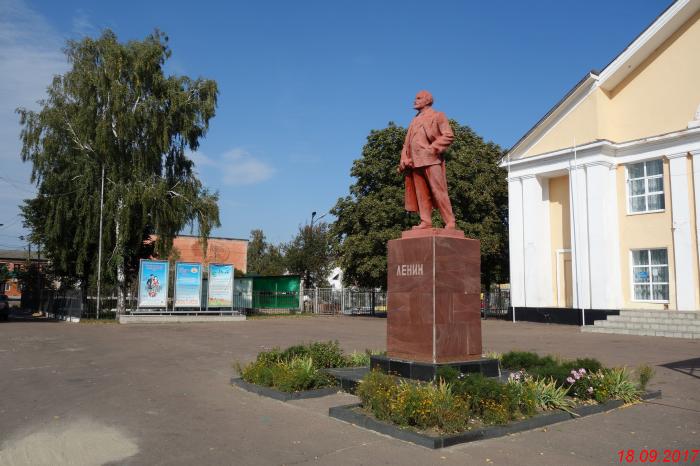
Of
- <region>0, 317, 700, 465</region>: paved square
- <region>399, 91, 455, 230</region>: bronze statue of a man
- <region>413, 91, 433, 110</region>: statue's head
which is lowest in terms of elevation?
<region>0, 317, 700, 465</region>: paved square

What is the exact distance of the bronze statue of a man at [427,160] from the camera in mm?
9508

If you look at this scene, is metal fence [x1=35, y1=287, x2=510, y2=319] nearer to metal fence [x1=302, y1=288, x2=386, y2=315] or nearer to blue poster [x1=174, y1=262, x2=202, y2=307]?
metal fence [x1=302, y1=288, x2=386, y2=315]

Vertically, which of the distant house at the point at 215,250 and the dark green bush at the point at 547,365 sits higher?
the distant house at the point at 215,250

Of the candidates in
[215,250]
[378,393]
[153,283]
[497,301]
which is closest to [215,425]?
[378,393]

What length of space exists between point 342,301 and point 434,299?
33473mm

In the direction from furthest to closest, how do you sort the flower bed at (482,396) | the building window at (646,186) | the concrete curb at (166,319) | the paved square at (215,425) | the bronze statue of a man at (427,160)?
the concrete curb at (166,319) → the building window at (646,186) → the bronze statue of a man at (427,160) → the flower bed at (482,396) → the paved square at (215,425)

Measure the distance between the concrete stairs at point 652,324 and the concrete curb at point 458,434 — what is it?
49.5 feet

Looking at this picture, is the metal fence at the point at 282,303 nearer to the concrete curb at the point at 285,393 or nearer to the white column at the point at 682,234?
the white column at the point at 682,234

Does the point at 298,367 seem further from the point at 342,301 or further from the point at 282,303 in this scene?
the point at 342,301

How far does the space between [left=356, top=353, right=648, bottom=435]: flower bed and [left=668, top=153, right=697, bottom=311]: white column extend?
57.3 feet

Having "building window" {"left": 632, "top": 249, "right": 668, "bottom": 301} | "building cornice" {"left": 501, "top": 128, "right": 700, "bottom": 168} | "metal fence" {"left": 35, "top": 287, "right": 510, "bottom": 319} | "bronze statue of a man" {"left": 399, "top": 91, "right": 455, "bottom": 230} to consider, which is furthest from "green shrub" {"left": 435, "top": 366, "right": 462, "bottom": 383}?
"metal fence" {"left": 35, "top": 287, "right": 510, "bottom": 319}

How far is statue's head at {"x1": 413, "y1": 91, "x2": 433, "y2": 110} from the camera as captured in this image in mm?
9906

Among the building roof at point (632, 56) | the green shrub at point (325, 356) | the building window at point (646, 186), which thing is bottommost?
the green shrub at point (325, 356)
